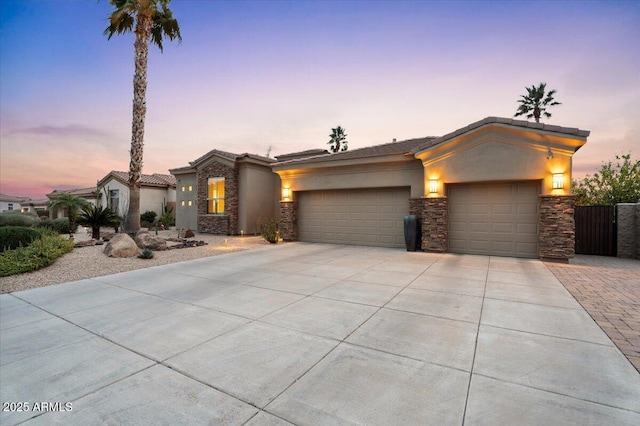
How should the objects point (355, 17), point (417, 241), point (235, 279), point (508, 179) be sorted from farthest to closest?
point (355, 17)
point (417, 241)
point (508, 179)
point (235, 279)

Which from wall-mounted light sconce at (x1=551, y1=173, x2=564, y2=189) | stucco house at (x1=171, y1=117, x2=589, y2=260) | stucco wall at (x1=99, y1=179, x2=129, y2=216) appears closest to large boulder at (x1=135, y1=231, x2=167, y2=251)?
stucco house at (x1=171, y1=117, x2=589, y2=260)

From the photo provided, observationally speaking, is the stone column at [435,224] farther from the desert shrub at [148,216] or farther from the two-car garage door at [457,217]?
the desert shrub at [148,216]

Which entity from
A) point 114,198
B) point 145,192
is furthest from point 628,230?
point 114,198

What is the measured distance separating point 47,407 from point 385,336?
132 inches

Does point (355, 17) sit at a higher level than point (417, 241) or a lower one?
higher

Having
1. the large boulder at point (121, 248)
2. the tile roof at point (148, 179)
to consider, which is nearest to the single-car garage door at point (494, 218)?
the large boulder at point (121, 248)

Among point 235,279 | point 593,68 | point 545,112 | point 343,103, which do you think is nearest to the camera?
point 235,279

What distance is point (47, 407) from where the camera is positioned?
2281mm

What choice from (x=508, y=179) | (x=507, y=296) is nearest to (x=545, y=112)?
(x=508, y=179)

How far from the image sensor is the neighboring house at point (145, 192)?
23828 millimetres

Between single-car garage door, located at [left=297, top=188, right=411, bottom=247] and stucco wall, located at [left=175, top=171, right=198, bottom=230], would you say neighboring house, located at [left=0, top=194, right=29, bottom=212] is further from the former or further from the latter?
single-car garage door, located at [left=297, top=188, right=411, bottom=247]

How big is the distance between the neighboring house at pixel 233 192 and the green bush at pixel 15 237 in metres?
8.37

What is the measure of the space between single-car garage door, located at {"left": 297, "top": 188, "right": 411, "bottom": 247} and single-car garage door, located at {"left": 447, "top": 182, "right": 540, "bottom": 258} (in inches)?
78.5

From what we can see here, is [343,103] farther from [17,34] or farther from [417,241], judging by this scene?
[17,34]
